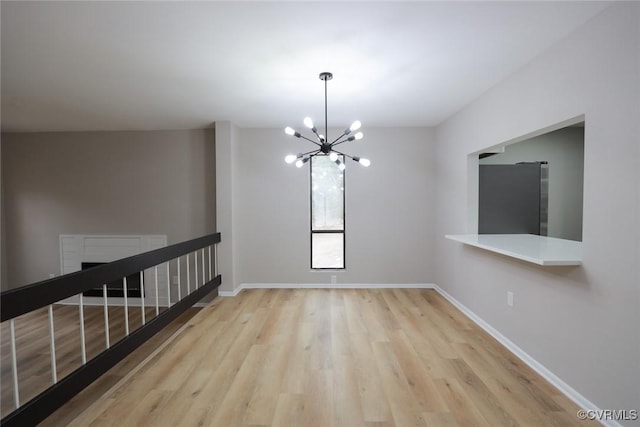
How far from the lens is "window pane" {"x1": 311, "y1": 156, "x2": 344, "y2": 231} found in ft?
15.5

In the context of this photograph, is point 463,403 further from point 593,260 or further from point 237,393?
point 237,393

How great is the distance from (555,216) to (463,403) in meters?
3.68

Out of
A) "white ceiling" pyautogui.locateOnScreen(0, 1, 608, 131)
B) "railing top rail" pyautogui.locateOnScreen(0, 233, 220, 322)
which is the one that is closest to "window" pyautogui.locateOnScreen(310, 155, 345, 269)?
"white ceiling" pyautogui.locateOnScreen(0, 1, 608, 131)

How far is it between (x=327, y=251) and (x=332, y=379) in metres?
2.63

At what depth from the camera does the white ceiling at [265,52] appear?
183cm

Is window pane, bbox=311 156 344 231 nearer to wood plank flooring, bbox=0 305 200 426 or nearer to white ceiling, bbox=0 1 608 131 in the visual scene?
white ceiling, bbox=0 1 608 131

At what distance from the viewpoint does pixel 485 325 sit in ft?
10.3

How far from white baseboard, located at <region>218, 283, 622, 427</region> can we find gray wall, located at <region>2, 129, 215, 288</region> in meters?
1.40

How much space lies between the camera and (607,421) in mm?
1747

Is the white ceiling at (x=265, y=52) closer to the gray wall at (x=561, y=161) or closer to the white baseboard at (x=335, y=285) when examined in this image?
the gray wall at (x=561, y=161)

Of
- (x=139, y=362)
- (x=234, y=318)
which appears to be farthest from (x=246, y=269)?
(x=139, y=362)

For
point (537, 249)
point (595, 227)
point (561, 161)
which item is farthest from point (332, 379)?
point (561, 161)

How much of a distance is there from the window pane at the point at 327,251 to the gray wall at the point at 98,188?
1744 mm

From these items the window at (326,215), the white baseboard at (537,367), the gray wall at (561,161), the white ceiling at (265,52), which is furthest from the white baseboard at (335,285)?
the white ceiling at (265,52)
